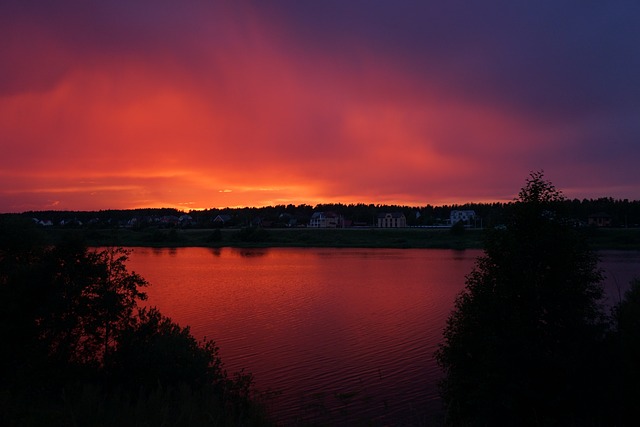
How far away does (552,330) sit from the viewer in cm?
1362

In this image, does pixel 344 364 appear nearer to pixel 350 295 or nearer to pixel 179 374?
pixel 179 374

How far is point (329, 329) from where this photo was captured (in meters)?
26.5

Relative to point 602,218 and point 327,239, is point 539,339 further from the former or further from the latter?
point 602,218

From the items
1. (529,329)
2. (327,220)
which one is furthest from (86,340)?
(327,220)

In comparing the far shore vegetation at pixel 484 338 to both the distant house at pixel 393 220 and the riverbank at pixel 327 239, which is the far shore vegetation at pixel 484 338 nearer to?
the riverbank at pixel 327 239

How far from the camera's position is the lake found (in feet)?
53.3

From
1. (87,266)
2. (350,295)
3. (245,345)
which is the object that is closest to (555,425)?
(87,266)

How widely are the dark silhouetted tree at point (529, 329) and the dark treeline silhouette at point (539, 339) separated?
27 mm

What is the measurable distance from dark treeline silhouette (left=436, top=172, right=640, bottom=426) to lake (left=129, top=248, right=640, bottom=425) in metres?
2.19

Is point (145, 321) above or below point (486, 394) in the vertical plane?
above

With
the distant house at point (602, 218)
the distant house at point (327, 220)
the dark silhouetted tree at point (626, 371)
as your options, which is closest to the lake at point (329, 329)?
the dark silhouetted tree at point (626, 371)

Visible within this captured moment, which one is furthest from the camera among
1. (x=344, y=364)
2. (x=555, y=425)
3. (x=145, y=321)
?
(x=344, y=364)

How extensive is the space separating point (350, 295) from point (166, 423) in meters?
31.7

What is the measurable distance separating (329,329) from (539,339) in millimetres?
14368
